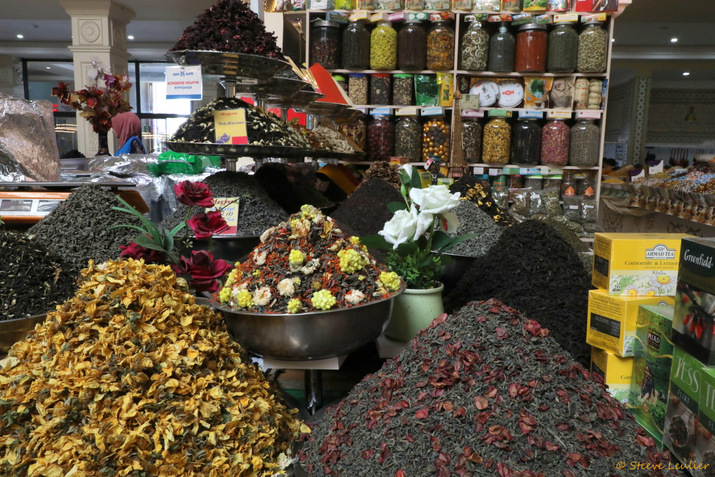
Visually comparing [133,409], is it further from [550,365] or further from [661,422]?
[661,422]

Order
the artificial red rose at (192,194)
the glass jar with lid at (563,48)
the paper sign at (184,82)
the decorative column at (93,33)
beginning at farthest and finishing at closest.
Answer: the decorative column at (93,33)
the glass jar with lid at (563,48)
the paper sign at (184,82)
the artificial red rose at (192,194)

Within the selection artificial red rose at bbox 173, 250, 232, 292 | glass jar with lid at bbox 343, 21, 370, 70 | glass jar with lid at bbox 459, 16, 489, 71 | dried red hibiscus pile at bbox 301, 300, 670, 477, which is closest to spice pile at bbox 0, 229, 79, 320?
artificial red rose at bbox 173, 250, 232, 292

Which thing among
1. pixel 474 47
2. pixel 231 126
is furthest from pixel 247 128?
pixel 474 47

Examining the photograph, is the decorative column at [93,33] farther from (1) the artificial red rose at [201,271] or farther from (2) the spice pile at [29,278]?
(1) the artificial red rose at [201,271]

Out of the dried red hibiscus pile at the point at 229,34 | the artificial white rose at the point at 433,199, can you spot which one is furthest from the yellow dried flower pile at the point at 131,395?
the dried red hibiscus pile at the point at 229,34

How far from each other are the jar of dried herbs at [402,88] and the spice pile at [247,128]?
1.75 m

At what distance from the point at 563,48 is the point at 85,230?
2901mm

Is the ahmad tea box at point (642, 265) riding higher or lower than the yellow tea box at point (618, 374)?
higher

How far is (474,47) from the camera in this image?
3.15 metres

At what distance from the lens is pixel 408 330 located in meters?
1.11

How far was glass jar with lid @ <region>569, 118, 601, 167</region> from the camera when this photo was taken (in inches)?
126

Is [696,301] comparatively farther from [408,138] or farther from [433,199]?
[408,138]

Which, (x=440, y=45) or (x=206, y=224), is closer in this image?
(x=206, y=224)

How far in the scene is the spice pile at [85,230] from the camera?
1.10 metres
